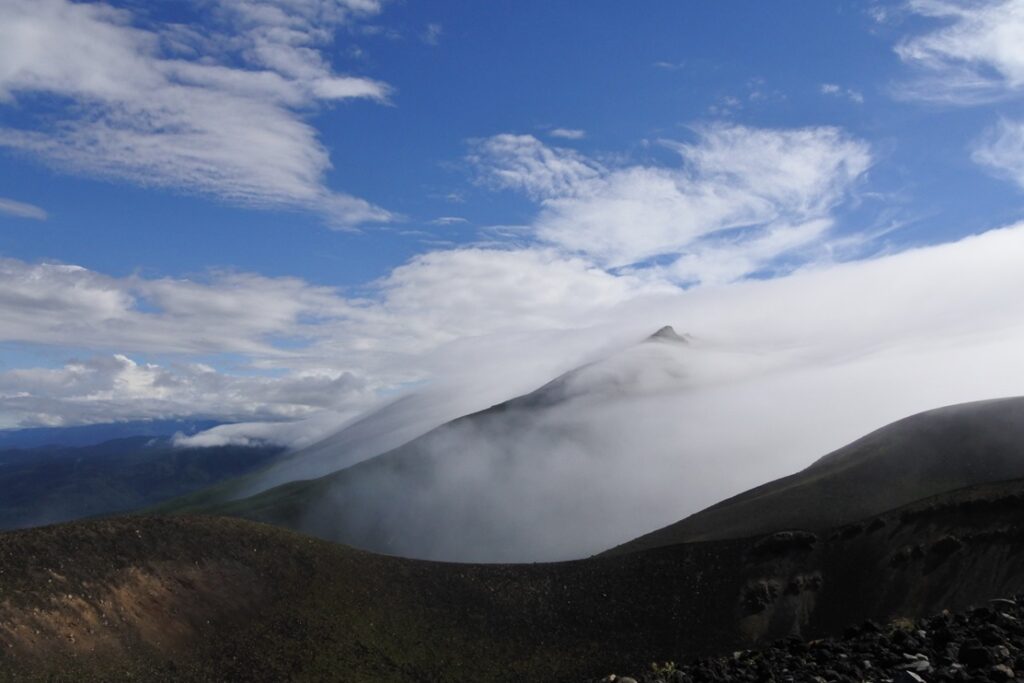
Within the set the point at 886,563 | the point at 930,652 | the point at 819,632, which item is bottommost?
the point at 819,632

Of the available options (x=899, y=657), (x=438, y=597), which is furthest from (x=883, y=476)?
(x=899, y=657)

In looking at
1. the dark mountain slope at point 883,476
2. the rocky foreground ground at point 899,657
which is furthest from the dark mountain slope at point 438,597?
the rocky foreground ground at point 899,657

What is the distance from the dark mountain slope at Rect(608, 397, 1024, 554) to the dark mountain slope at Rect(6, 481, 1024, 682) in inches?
268

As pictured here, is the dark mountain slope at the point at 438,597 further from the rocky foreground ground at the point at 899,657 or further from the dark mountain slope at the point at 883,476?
the rocky foreground ground at the point at 899,657

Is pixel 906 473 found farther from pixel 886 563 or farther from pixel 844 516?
pixel 886 563

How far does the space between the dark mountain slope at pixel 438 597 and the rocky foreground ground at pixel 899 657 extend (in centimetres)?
3576

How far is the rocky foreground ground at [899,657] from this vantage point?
45.8 feet

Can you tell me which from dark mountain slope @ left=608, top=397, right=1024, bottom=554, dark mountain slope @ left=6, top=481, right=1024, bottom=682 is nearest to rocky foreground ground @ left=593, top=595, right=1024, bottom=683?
dark mountain slope @ left=6, top=481, right=1024, bottom=682

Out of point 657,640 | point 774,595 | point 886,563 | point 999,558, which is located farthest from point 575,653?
point 999,558

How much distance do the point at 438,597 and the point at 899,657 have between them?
56065 millimetres

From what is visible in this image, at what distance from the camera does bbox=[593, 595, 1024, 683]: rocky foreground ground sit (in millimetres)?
13969

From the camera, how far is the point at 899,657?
15.8 metres

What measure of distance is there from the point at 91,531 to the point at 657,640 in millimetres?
44310

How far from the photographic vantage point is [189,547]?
5962 centimetres
